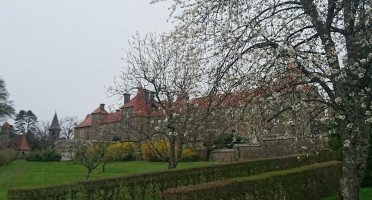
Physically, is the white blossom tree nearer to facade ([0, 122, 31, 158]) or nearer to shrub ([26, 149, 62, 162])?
shrub ([26, 149, 62, 162])

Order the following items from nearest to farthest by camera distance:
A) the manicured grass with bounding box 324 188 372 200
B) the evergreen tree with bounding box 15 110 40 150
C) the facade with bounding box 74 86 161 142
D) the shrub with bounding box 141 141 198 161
Answer: the manicured grass with bounding box 324 188 372 200 → the facade with bounding box 74 86 161 142 → the shrub with bounding box 141 141 198 161 → the evergreen tree with bounding box 15 110 40 150

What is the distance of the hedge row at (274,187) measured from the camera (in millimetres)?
6207

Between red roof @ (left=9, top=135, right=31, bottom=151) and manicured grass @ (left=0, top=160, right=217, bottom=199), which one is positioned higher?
red roof @ (left=9, top=135, right=31, bottom=151)

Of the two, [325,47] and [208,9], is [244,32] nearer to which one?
[208,9]

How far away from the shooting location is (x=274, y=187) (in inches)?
324

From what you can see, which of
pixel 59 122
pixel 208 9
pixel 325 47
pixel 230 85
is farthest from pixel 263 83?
pixel 59 122

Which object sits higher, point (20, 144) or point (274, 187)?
point (20, 144)

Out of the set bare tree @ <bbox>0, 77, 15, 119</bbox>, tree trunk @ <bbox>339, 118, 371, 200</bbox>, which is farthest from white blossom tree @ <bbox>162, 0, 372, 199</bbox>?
bare tree @ <bbox>0, 77, 15, 119</bbox>

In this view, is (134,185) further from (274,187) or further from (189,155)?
(189,155)

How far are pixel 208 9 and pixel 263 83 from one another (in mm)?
2127

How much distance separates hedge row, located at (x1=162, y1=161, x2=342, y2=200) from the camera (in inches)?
244

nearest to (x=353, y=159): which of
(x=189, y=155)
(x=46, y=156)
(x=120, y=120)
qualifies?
(x=120, y=120)

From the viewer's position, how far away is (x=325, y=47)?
21.9 feet

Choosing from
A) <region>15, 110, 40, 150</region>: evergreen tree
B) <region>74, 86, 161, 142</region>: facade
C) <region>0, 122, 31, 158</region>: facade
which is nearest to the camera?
<region>74, 86, 161, 142</region>: facade
